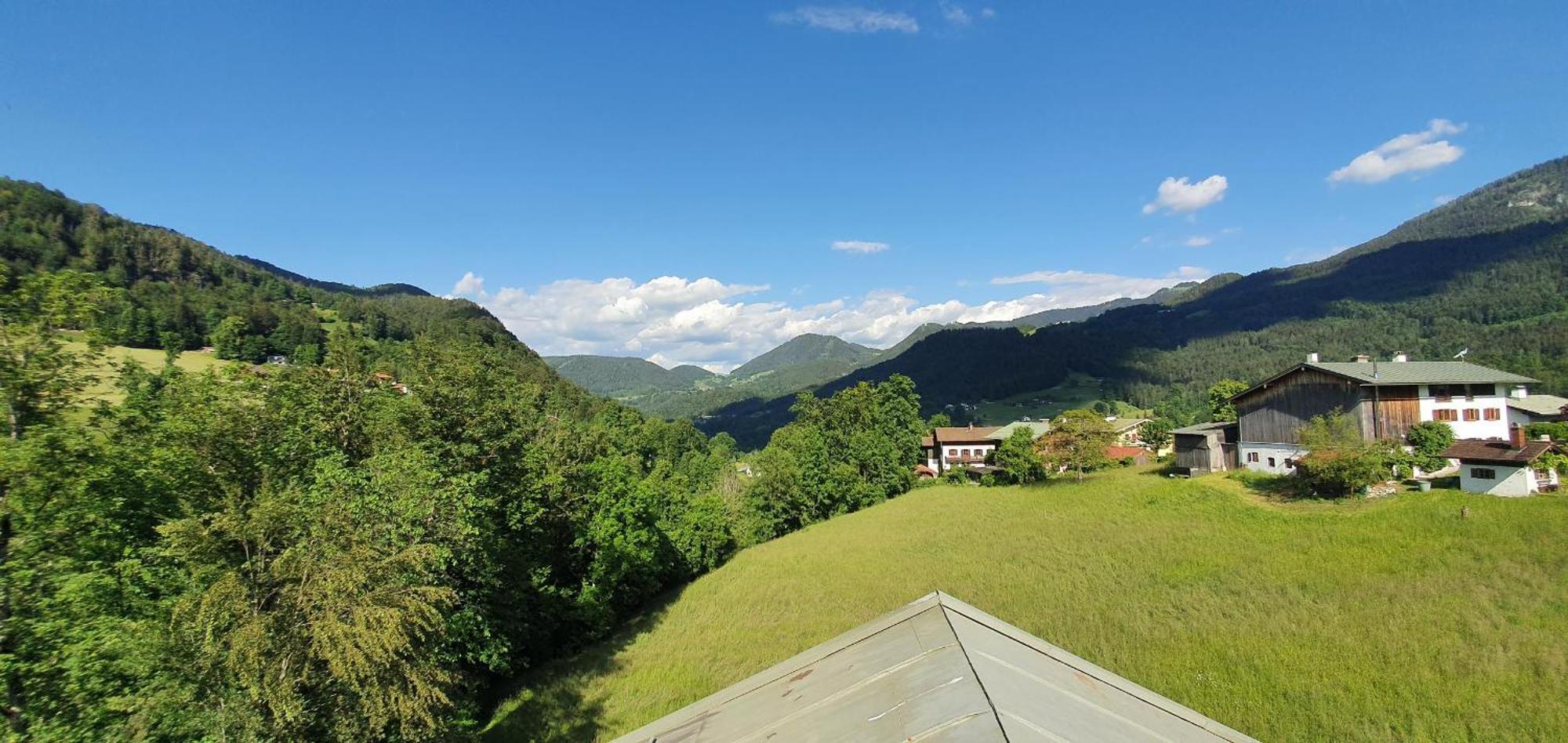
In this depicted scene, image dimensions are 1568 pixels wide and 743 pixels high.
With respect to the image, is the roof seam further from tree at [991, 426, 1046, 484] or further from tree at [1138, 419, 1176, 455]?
tree at [1138, 419, 1176, 455]

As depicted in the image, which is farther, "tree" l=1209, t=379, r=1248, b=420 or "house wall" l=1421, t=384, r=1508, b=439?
"tree" l=1209, t=379, r=1248, b=420

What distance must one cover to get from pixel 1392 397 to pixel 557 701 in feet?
155

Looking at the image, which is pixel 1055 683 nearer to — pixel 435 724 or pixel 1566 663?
pixel 435 724

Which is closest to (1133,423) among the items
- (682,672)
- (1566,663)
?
(1566,663)

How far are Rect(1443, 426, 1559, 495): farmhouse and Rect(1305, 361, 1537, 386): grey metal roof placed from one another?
4951mm

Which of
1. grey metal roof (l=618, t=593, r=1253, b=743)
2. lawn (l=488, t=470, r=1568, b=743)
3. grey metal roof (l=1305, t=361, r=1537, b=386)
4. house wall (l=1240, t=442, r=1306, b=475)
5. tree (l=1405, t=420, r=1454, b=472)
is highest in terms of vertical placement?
grey metal roof (l=1305, t=361, r=1537, b=386)

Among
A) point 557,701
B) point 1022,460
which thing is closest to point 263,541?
point 557,701

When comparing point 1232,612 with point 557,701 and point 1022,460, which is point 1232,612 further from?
point 1022,460

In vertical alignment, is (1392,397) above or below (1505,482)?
above

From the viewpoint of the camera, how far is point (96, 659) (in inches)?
354

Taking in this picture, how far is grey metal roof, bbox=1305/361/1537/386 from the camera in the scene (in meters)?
32.4

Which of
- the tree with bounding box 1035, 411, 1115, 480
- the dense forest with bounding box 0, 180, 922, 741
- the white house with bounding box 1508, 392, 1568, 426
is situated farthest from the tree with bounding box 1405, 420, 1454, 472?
the dense forest with bounding box 0, 180, 922, 741

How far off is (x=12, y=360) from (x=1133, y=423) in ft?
351

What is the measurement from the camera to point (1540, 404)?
46.6 meters
